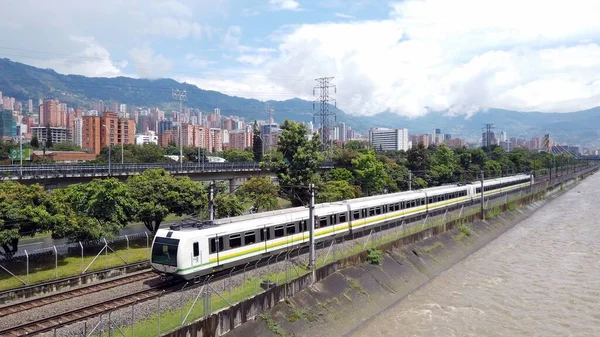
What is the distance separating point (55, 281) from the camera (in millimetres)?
22188

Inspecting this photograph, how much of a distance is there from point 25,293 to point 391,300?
18.6 metres

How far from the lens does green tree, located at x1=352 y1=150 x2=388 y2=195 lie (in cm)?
5794

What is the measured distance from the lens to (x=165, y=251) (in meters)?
21.5

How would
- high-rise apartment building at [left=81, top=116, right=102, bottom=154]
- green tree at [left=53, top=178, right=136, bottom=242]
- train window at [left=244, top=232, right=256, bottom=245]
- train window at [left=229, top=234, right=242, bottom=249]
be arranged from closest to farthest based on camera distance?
train window at [left=229, top=234, right=242, bottom=249] < train window at [left=244, top=232, right=256, bottom=245] < green tree at [left=53, top=178, right=136, bottom=242] < high-rise apartment building at [left=81, top=116, right=102, bottom=154]

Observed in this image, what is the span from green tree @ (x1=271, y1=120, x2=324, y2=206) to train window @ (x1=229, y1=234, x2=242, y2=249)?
24.6 metres

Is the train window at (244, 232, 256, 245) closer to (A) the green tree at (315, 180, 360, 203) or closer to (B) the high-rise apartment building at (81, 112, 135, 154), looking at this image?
(A) the green tree at (315, 180, 360, 203)

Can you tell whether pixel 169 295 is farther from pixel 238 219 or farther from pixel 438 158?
pixel 438 158

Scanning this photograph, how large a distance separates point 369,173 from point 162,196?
3074cm

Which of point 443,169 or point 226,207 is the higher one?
point 443,169

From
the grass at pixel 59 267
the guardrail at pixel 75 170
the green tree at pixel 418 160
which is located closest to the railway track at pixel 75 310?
the grass at pixel 59 267

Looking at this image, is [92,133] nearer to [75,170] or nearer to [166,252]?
[75,170]

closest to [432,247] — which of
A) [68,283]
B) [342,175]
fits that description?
[342,175]

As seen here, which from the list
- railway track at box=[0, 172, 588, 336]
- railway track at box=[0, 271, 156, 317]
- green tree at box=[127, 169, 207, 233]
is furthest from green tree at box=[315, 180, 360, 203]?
railway track at box=[0, 271, 156, 317]

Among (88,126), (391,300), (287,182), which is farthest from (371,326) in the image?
(88,126)
